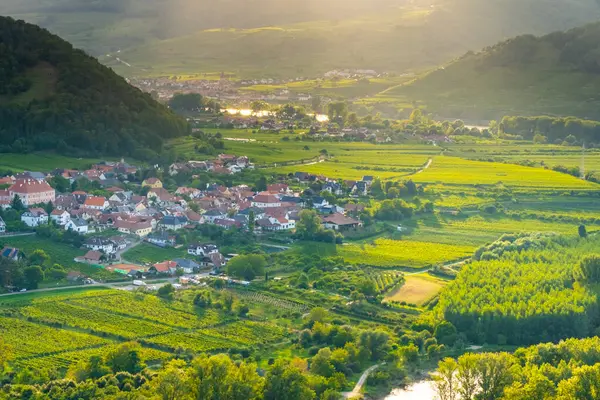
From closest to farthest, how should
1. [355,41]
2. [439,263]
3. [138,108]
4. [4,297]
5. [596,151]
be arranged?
[4,297] → [439,263] → [138,108] → [596,151] → [355,41]

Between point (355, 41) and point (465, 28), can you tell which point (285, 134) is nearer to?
point (355, 41)

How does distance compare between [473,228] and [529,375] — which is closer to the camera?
[529,375]

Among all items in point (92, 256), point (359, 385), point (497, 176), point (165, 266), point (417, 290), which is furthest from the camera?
point (497, 176)

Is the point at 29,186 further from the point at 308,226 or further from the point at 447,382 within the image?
the point at 447,382

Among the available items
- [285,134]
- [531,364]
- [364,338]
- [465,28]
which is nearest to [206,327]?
[364,338]

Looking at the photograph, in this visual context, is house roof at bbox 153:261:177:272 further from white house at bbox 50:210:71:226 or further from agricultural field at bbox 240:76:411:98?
agricultural field at bbox 240:76:411:98

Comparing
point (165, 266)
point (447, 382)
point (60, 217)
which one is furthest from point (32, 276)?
point (447, 382)
